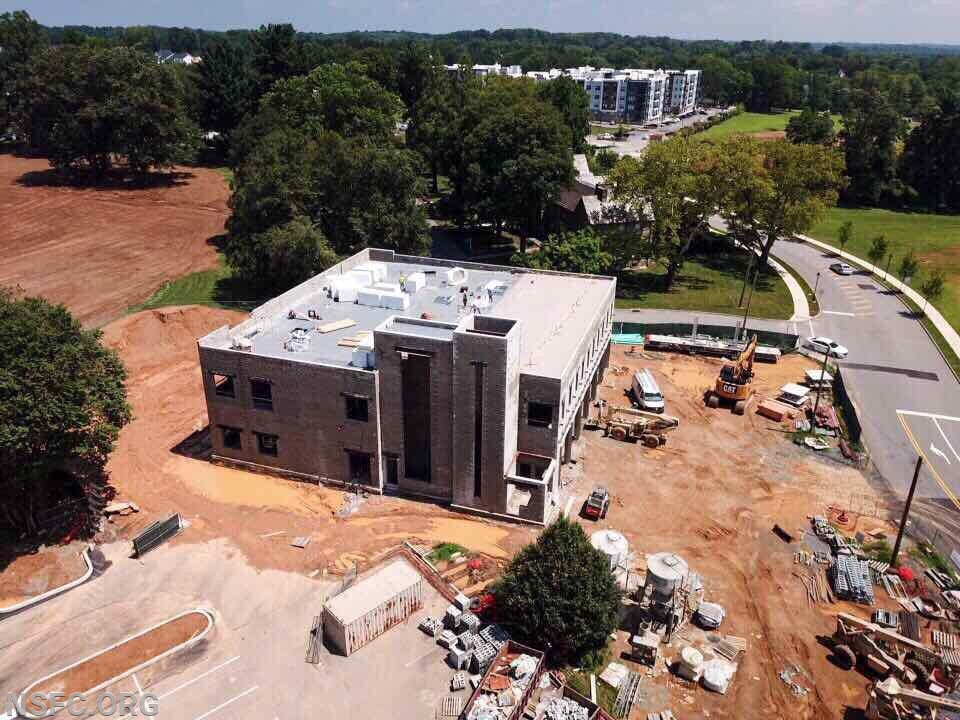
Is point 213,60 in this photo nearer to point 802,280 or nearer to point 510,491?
point 802,280

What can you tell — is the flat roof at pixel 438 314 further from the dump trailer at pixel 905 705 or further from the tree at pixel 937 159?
the tree at pixel 937 159

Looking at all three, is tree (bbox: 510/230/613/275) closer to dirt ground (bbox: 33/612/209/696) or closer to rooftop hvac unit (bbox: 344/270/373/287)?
rooftop hvac unit (bbox: 344/270/373/287)

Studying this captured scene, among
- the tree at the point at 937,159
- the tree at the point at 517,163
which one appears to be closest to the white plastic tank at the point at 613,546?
the tree at the point at 517,163

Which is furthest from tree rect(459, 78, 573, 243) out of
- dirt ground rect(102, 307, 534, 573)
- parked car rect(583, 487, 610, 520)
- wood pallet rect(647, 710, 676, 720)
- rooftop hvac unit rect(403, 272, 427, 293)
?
wood pallet rect(647, 710, 676, 720)

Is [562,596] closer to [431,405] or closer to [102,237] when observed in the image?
[431,405]

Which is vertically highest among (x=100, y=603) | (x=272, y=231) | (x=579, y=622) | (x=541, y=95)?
(x=541, y=95)

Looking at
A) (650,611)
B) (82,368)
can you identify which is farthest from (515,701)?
(82,368)

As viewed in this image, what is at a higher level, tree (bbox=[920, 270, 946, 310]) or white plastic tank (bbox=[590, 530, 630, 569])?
tree (bbox=[920, 270, 946, 310])
